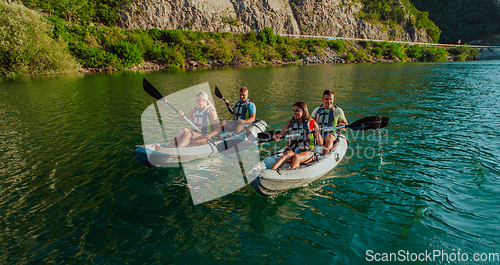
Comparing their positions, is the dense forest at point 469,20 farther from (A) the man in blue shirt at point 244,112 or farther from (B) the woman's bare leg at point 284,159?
(B) the woman's bare leg at point 284,159

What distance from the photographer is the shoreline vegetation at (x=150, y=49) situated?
33.5 meters

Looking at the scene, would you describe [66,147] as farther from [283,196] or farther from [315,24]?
[315,24]

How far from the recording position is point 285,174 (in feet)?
20.0

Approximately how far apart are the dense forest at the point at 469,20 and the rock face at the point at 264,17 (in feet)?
93.3

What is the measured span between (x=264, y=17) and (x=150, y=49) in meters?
43.5

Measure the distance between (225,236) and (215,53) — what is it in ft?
217

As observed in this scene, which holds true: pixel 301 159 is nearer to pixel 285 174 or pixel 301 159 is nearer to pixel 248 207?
pixel 285 174

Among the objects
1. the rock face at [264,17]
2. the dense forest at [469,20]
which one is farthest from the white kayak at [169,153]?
the dense forest at [469,20]

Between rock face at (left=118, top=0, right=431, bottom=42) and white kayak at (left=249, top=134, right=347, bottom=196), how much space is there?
74187 mm

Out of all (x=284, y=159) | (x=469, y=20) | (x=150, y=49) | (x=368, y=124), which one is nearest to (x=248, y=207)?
(x=284, y=159)

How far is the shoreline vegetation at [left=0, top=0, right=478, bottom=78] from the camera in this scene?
3353cm

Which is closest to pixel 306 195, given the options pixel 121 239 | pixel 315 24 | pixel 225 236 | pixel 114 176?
pixel 225 236

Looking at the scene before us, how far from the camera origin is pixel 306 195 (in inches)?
267

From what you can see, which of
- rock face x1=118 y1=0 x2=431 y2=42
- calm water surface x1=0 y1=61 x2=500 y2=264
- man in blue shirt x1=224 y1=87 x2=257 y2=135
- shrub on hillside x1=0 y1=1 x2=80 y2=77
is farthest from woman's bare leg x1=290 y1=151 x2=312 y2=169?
rock face x1=118 y1=0 x2=431 y2=42
